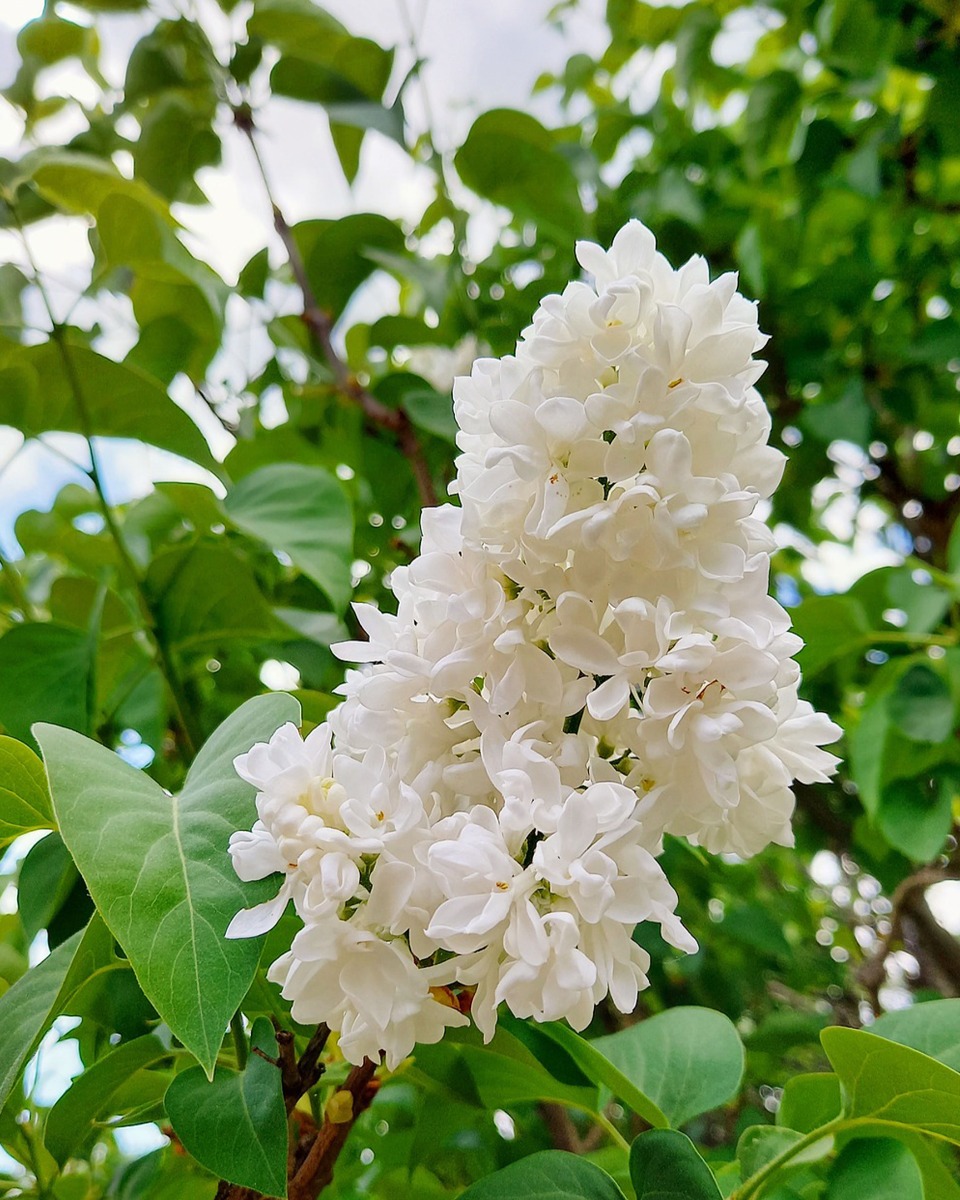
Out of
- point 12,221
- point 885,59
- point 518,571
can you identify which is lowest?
point 518,571

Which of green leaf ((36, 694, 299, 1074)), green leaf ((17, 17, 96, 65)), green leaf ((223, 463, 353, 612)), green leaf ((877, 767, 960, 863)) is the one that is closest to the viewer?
green leaf ((36, 694, 299, 1074))

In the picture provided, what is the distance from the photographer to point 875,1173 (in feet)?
1.31

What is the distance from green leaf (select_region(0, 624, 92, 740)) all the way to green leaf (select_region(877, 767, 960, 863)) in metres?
0.60

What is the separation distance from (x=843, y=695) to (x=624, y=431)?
87 cm

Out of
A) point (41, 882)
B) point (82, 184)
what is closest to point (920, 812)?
point (41, 882)

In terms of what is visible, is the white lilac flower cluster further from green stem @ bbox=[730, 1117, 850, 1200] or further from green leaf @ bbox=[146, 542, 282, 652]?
green leaf @ bbox=[146, 542, 282, 652]

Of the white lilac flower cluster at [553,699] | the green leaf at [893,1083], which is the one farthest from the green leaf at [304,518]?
the green leaf at [893,1083]

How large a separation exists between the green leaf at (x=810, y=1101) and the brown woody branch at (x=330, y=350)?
0.49 meters

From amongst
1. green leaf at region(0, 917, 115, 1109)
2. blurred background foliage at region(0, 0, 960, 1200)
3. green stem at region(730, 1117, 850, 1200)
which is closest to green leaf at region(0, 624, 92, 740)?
blurred background foliage at region(0, 0, 960, 1200)

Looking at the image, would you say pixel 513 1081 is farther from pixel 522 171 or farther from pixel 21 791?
pixel 522 171

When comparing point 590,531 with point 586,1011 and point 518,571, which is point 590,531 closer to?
point 518,571

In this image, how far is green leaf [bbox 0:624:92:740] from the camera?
22.3 inches

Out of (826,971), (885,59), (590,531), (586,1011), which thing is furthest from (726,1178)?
(885,59)

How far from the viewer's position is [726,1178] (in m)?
0.44
